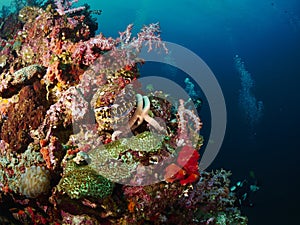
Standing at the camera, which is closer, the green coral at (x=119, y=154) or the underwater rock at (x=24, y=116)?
the green coral at (x=119, y=154)

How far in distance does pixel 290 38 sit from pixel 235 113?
1615 cm

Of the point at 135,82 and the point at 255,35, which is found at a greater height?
the point at 255,35

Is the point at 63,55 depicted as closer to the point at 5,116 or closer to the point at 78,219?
the point at 5,116

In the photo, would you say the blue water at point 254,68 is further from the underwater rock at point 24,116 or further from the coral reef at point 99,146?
the underwater rock at point 24,116

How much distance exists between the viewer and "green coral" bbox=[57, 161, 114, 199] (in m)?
3.55

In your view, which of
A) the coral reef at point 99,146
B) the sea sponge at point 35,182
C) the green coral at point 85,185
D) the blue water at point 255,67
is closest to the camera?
the green coral at point 85,185

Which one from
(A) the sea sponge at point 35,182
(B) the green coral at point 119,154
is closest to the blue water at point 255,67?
(B) the green coral at point 119,154

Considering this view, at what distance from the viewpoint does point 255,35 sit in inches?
1679

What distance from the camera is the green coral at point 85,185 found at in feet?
11.6

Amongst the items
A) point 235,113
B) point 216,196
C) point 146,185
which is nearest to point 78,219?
point 146,185

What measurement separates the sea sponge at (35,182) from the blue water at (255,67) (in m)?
17.6

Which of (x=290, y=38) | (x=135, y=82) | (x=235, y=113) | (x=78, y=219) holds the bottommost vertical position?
(x=78, y=219)

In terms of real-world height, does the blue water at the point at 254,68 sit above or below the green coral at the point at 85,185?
above

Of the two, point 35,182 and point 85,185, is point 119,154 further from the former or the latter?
point 35,182
